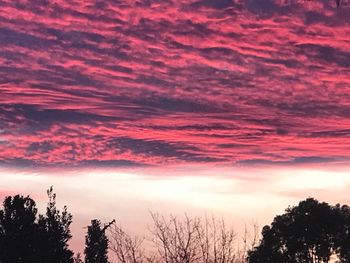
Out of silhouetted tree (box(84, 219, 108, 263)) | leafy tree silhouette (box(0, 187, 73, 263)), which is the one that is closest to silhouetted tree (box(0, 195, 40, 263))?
leafy tree silhouette (box(0, 187, 73, 263))

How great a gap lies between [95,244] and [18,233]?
1415cm

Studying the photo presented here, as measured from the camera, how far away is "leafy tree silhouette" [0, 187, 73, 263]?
3628 cm

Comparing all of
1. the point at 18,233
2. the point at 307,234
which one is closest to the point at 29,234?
the point at 18,233

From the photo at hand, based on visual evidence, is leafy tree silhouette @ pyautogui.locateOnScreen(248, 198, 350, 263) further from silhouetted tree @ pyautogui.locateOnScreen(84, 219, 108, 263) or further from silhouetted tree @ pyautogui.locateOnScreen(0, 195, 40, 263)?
silhouetted tree @ pyautogui.locateOnScreen(0, 195, 40, 263)

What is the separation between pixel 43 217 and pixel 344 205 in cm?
3839

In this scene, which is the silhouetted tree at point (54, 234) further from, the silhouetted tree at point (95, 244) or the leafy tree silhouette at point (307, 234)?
the leafy tree silhouette at point (307, 234)

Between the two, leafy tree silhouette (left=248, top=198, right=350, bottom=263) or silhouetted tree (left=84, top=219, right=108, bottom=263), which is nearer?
silhouetted tree (left=84, top=219, right=108, bottom=263)

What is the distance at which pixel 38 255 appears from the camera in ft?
120

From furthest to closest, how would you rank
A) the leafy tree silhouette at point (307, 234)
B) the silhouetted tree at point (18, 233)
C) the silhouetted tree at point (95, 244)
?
the leafy tree silhouette at point (307, 234) → the silhouetted tree at point (95, 244) → the silhouetted tree at point (18, 233)

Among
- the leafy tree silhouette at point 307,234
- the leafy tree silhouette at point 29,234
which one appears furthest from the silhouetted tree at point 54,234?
the leafy tree silhouette at point 307,234

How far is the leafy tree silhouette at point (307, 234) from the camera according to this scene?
62844mm

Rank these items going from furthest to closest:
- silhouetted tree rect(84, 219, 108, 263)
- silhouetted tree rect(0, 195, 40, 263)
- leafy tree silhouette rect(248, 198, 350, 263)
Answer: leafy tree silhouette rect(248, 198, 350, 263)
silhouetted tree rect(84, 219, 108, 263)
silhouetted tree rect(0, 195, 40, 263)

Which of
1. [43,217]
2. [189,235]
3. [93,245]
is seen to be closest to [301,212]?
[93,245]

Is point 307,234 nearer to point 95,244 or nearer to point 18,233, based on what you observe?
point 95,244
